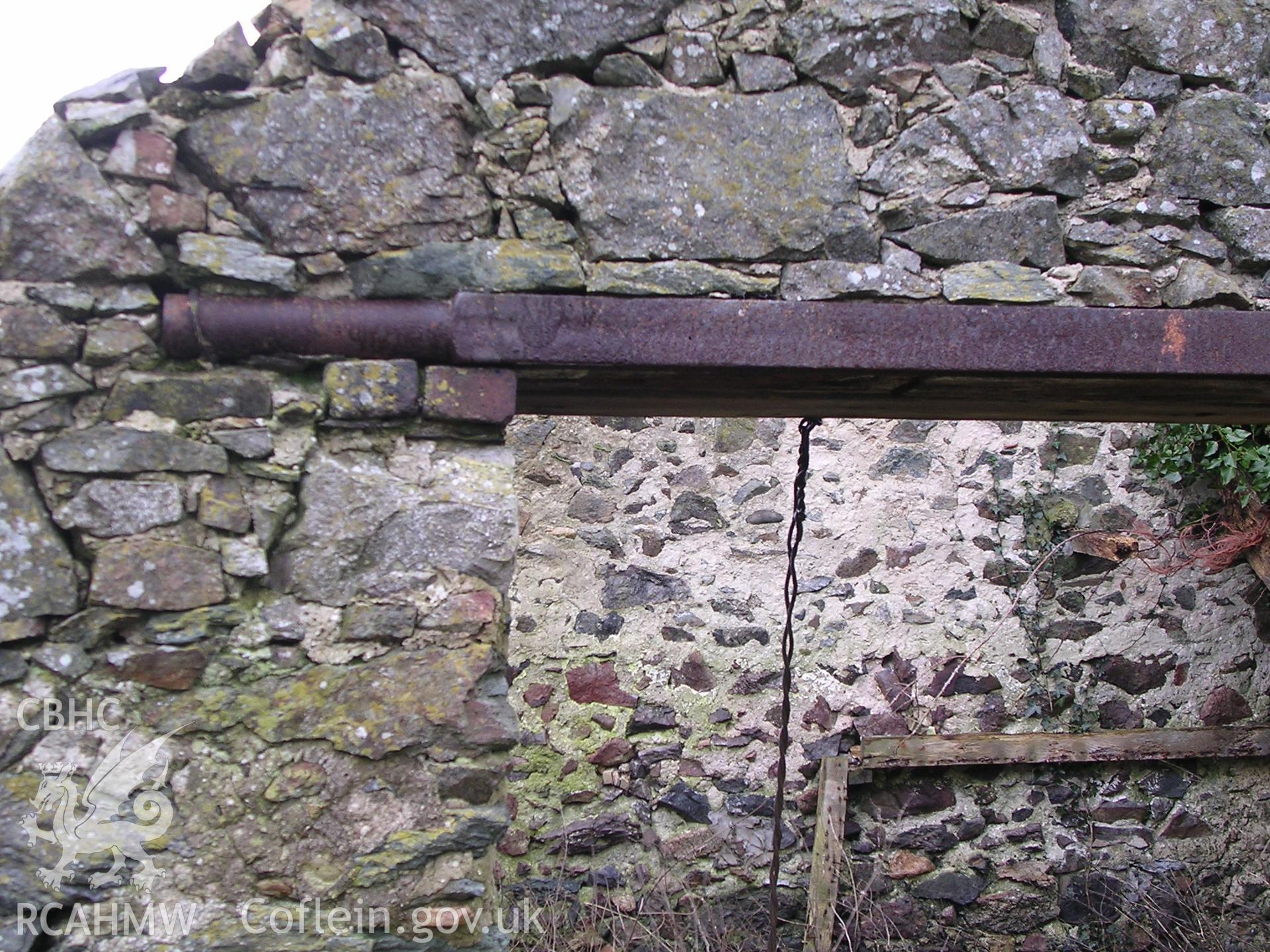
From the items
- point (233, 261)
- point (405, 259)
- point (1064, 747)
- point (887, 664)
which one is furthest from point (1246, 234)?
point (1064, 747)

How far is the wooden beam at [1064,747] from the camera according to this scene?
14.7 feet

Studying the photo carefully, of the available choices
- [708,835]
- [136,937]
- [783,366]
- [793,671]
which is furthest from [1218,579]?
[136,937]

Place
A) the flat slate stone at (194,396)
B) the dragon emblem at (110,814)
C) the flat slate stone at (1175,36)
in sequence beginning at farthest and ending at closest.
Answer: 1. the flat slate stone at (1175,36)
2. the flat slate stone at (194,396)
3. the dragon emblem at (110,814)

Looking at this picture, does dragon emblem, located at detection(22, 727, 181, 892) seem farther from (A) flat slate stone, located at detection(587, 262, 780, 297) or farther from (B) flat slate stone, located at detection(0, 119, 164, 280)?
(A) flat slate stone, located at detection(587, 262, 780, 297)

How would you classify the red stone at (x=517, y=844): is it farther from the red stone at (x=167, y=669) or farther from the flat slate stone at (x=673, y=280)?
the flat slate stone at (x=673, y=280)

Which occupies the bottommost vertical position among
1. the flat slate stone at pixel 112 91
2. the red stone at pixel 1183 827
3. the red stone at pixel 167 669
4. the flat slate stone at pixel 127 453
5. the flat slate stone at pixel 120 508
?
the red stone at pixel 1183 827

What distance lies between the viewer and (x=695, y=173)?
1939 mm

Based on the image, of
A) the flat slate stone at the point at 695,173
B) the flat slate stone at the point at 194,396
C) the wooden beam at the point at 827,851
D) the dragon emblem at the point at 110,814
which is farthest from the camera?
the wooden beam at the point at 827,851

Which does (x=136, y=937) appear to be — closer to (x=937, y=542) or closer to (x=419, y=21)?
(x=419, y=21)

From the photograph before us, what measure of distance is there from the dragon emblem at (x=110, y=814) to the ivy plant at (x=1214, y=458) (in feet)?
13.9

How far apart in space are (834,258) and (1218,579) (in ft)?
12.4

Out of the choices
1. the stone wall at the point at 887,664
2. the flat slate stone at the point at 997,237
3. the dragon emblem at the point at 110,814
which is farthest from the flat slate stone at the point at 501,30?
the stone wall at the point at 887,664

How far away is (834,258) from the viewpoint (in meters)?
1.95

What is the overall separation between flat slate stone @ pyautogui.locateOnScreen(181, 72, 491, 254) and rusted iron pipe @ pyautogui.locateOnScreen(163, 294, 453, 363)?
0.13 metres
